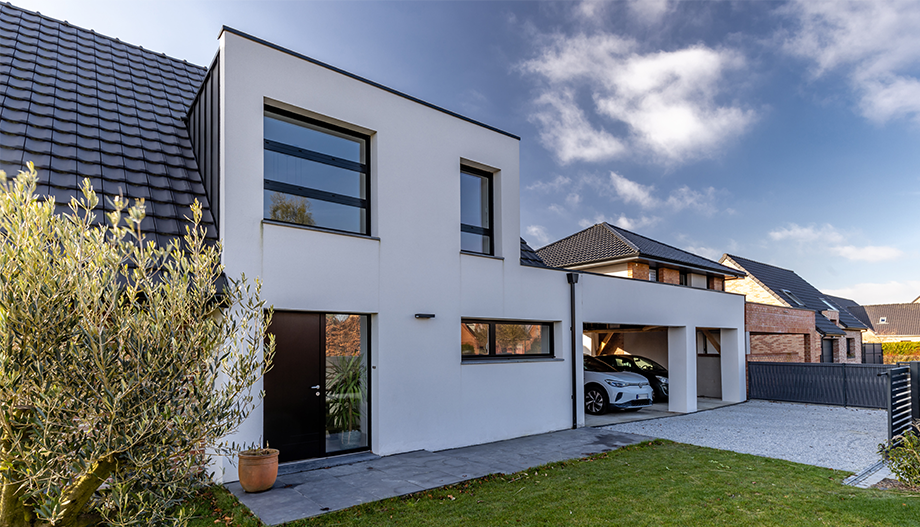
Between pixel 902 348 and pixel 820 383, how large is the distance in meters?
26.3

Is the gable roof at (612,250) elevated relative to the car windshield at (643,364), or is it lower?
Answer: elevated

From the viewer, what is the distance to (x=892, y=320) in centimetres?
4709

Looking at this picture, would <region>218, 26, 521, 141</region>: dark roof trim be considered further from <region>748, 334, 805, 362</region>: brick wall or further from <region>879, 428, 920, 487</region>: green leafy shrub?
<region>748, 334, 805, 362</region>: brick wall

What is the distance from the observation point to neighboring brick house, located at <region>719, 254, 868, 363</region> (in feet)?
61.7

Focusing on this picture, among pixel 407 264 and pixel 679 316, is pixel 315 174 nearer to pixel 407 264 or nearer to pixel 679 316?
pixel 407 264

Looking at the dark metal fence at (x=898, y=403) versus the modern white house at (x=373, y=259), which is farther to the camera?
the dark metal fence at (x=898, y=403)

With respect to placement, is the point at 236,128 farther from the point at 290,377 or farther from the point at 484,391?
the point at 484,391

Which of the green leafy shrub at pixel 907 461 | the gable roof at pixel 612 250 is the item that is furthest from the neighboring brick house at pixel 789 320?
the green leafy shrub at pixel 907 461

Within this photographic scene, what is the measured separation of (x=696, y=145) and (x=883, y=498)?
1741cm

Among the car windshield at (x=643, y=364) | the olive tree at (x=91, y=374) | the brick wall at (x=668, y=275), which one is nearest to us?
the olive tree at (x=91, y=374)

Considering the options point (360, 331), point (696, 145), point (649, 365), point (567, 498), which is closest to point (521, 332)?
point (360, 331)

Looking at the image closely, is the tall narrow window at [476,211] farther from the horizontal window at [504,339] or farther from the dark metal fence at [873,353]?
the dark metal fence at [873,353]

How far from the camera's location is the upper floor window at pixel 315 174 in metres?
7.35

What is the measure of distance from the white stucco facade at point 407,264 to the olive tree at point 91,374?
11.8ft
